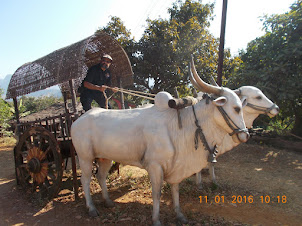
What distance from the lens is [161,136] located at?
3.12 m

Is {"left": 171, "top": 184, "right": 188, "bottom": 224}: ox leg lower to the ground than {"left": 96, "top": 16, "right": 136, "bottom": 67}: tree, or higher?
lower

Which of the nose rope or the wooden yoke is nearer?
the wooden yoke

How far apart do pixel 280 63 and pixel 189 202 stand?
5.98 meters

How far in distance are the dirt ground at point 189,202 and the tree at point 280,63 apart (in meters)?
2.65

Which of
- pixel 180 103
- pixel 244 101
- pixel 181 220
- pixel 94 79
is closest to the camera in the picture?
pixel 180 103

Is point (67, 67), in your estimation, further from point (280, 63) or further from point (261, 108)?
point (280, 63)

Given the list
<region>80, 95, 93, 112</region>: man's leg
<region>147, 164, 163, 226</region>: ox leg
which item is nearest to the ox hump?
<region>147, 164, 163, 226</region>: ox leg

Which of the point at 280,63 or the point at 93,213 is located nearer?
the point at 93,213

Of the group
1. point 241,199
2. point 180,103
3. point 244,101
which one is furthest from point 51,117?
point 241,199

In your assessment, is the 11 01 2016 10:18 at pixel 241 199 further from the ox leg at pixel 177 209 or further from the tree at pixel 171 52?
the tree at pixel 171 52

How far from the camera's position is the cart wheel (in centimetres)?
427

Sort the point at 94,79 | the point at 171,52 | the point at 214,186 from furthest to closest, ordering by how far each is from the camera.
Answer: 1. the point at 171,52
2. the point at 214,186
3. the point at 94,79

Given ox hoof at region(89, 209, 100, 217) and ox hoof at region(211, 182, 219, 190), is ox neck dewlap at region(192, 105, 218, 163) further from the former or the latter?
A: ox hoof at region(211, 182, 219, 190)

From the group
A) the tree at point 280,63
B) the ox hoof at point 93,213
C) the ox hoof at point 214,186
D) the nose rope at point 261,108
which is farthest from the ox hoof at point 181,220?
the tree at point 280,63
